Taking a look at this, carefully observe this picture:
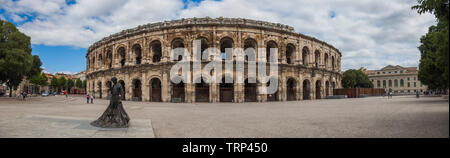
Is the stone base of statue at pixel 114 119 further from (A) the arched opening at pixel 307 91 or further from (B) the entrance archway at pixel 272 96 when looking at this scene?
(A) the arched opening at pixel 307 91

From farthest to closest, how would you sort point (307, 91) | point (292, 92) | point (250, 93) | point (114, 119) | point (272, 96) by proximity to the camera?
point (307, 91), point (292, 92), point (272, 96), point (250, 93), point (114, 119)

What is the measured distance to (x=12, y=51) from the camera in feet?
63.5

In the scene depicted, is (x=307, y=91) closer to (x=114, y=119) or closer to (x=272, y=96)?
(x=272, y=96)

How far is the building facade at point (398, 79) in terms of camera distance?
56031mm

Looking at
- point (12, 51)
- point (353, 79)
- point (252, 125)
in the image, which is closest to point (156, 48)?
point (12, 51)

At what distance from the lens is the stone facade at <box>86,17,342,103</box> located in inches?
868

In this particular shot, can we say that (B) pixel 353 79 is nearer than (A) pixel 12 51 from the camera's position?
No

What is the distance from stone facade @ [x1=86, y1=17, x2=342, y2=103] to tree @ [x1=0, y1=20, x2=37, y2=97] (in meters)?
8.21

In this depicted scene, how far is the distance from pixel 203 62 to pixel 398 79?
6540cm

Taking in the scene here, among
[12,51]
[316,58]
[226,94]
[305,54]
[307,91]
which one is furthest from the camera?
[316,58]

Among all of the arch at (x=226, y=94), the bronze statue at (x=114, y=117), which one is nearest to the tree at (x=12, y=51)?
the arch at (x=226, y=94)

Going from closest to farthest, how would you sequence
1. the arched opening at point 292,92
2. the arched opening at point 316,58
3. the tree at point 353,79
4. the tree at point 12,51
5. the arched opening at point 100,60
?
the tree at point 12,51 < the arched opening at point 292,92 < the arched opening at point 316,58 < the arched opening at point 100,60 < the tree at point 353,79

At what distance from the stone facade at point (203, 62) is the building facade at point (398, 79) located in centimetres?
4598

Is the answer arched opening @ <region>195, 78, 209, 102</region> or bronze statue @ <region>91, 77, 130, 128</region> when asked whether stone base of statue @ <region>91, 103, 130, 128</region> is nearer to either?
bronze statue @ <region>91, 77, 130, 128</region>
